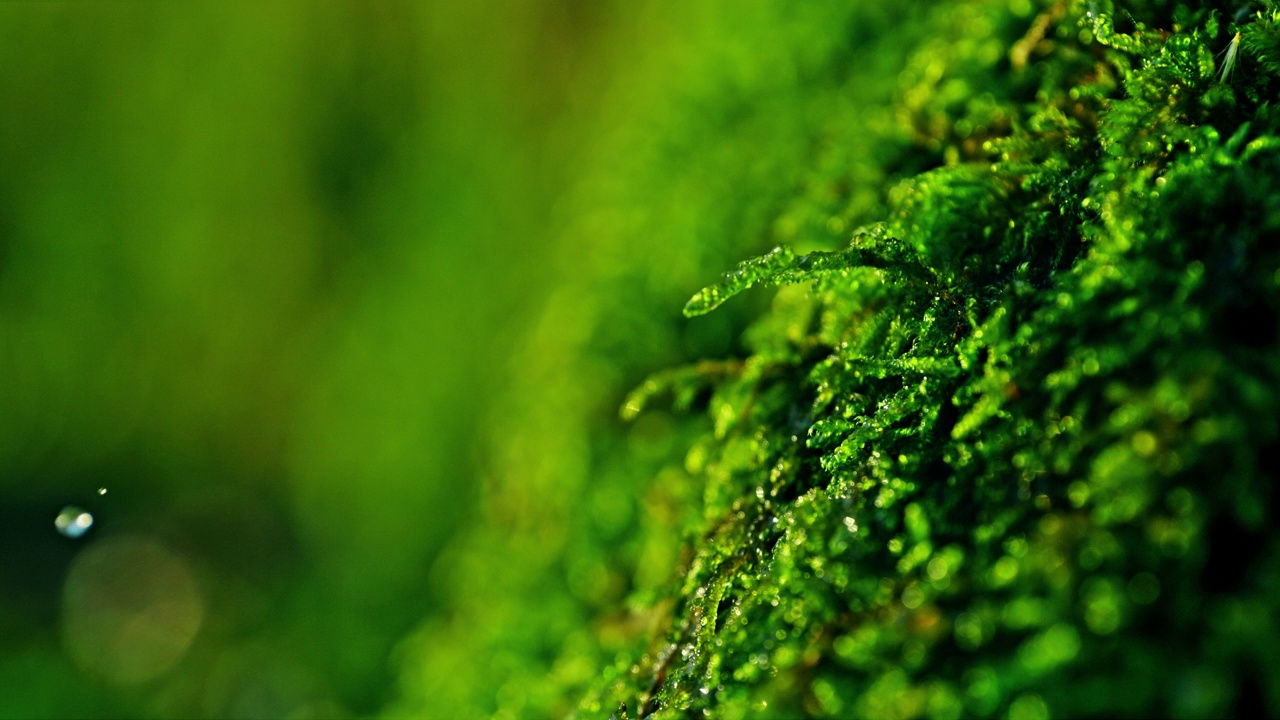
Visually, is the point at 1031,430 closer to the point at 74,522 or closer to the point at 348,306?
the point at 74,522

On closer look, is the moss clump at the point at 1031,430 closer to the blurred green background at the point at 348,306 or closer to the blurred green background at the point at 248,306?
the blurred green background at the point at 348,306

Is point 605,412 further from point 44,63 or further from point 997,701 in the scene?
point 44,63

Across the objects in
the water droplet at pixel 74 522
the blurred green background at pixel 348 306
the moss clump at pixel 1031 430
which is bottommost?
the moss clump at pixel 1031 430

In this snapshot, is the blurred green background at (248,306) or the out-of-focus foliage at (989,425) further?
the blurred green background at (248,306)

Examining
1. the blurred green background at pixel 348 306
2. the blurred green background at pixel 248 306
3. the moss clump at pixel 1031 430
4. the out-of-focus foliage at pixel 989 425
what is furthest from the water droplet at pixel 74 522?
the blurred green background at pixel 248 306

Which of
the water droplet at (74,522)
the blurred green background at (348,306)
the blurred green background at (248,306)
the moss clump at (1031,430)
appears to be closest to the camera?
the moss clump at (1031,430)

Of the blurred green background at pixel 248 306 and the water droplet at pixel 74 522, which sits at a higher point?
the blurred green background at pixel 248 306

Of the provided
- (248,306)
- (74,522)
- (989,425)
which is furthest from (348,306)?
(989,425)

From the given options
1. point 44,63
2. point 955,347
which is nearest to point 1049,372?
point 955,347

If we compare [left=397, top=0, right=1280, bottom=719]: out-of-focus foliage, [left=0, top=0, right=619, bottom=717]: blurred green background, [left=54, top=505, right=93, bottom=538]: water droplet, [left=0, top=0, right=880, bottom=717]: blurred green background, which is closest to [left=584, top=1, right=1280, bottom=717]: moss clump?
[left=397, top=0, right=1280, bottom=719]: out-of-focus foliage
